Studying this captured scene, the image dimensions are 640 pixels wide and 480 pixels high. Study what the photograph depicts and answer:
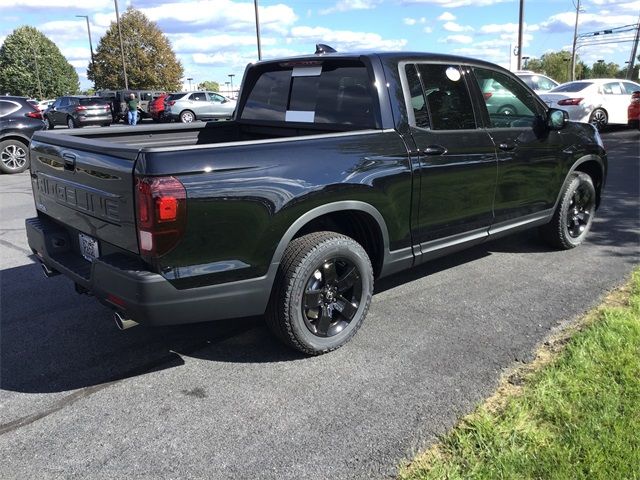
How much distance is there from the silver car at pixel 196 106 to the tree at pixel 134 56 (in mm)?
35097

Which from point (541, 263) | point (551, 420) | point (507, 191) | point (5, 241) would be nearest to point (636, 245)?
point (541, 263)

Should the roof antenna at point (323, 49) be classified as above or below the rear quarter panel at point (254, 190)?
above

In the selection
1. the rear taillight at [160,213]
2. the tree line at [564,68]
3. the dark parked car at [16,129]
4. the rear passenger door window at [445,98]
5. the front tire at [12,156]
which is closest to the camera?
the rear taillight at [160,213]

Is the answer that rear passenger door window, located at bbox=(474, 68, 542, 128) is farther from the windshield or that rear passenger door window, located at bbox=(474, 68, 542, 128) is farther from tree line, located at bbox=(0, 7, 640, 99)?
tree line, located at bbox=(0, 7, 640, 99)

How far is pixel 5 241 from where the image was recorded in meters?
6.55

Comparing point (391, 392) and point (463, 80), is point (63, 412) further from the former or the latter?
point (463, 80)

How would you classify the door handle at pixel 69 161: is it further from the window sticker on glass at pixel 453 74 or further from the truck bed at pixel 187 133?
the window sticker on glass at pixel 453 74

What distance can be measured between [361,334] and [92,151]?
206 centimetres

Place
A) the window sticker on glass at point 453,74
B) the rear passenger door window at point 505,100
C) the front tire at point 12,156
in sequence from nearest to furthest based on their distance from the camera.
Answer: the window sticker on glass at point 453,74 < the rear passenger door window at point 505,100 < the front tire at point 12,156

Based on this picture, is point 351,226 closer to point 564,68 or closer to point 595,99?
point 595,99

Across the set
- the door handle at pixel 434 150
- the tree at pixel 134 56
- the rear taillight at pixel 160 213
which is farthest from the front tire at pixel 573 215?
the tree at pixel 134 56

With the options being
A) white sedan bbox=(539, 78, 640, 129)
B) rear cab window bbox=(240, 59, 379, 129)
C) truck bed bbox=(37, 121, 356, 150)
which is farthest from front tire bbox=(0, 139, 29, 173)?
white sedan bbox=(539, 78, 640, 129)

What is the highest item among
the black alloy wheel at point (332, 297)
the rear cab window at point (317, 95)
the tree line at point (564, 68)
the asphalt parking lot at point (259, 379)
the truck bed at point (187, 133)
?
the tree line at point (564, 68)

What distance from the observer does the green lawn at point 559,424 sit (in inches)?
97.0
